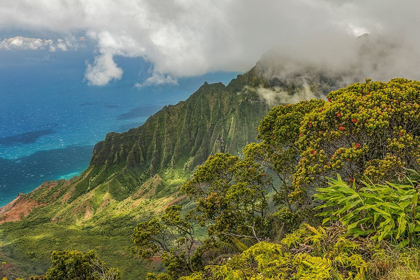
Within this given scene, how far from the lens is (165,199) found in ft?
353

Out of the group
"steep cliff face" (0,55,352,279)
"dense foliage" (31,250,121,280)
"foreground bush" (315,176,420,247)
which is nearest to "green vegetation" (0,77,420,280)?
"foreground bush" (315,176,420,247)

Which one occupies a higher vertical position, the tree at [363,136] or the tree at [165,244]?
the tree at [363,136]

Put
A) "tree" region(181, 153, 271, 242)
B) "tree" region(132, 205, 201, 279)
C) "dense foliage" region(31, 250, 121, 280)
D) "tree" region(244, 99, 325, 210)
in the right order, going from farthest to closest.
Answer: "tree" region(132, 205, 201, 279) → "dense foliage" region(31, 250, 121, 280) → "tree" region(244, 99, 325, 210) → "tree" region(181, 153, 271, 242)

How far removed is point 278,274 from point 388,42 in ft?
617

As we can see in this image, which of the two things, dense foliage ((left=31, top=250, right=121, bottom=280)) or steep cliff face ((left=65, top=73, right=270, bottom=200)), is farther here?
Answer: steep cliff face ((left=65, top=73, right=270, bottom=200))

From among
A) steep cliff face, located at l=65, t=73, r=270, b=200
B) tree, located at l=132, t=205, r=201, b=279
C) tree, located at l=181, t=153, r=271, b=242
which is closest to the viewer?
tree, located at l=181, t=153, r=271, b=242

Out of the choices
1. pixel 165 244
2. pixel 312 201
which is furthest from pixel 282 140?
pixel 165 244

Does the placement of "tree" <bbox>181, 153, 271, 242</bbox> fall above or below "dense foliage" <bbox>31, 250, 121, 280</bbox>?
above

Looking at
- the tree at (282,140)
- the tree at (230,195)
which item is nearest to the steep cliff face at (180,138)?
the tree at (230,195)

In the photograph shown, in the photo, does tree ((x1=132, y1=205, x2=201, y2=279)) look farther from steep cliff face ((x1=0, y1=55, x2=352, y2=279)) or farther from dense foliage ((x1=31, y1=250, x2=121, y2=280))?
steep cliff face ((x1=0, y1=55, x2=352, y2=279))

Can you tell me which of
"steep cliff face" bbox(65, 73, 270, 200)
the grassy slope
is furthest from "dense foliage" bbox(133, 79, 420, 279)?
"steep cliff face" bbox(65, 73, 270, 200)

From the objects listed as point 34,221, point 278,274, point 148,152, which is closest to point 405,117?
point 278,274

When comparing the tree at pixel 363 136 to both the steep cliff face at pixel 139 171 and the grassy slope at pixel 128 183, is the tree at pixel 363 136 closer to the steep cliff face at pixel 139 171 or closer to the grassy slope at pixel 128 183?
the grassy slope at pixel 128 183

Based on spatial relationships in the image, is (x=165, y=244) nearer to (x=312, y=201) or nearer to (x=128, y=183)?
(x=312, y=201)
